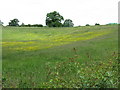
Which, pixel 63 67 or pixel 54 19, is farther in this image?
pixel 54 19

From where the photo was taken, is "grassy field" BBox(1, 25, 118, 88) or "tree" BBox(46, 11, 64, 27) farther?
"tree" BBox(46, 11, 64, 27)

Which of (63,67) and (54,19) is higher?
(54,19)

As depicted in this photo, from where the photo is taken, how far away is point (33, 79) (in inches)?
460

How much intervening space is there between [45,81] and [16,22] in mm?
128808

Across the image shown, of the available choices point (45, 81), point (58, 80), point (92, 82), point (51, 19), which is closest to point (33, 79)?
point (45, 81)

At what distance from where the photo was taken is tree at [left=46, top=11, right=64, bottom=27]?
11616 cm

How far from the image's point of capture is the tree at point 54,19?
116162 mm

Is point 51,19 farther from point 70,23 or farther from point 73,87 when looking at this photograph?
point 73,87

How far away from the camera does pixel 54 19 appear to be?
117688 millimetres

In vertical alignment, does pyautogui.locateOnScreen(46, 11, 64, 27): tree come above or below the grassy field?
above

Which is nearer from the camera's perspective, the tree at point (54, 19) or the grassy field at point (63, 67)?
the grassy field at point (63, 67)

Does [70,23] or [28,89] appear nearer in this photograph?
[28,89]

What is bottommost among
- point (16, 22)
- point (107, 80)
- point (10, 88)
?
point (10, 88)

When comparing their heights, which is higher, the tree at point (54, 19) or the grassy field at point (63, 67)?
the tree at point (54, 19)
